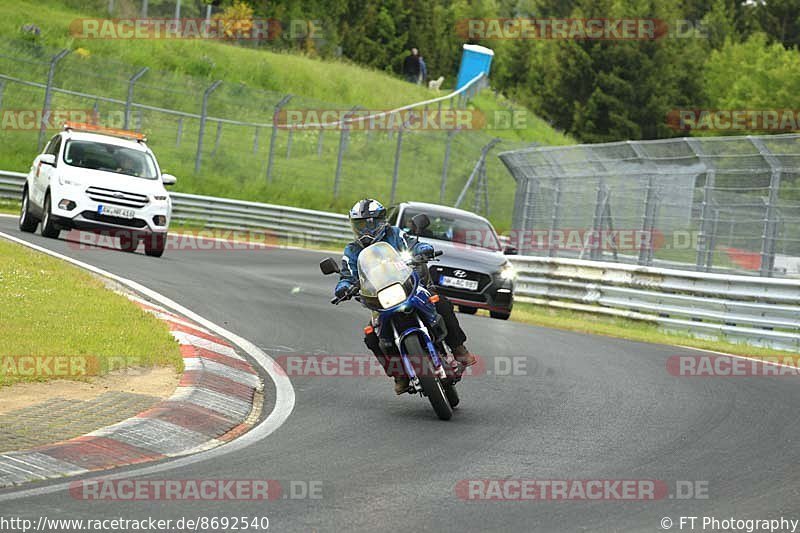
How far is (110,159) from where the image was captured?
21.3 meters

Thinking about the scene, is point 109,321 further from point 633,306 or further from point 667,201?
point 667,201

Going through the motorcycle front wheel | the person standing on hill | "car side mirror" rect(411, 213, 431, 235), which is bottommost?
the motorcycle front wheel

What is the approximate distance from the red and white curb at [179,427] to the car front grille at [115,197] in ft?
28.8

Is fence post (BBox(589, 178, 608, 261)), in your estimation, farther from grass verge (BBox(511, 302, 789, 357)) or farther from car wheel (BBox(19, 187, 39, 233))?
car wheel (BBox(19, 187, 39, 233))

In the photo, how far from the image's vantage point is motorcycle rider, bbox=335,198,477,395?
32.7 ft

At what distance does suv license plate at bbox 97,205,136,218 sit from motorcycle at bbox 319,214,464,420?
36.1ft

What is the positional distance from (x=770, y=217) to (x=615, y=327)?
10.4 feet

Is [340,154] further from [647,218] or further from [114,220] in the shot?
[114,220]

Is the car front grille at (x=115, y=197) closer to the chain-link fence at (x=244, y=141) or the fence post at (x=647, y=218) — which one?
the fence post at (x=647, y=218)

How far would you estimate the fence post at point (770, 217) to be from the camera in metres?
18.7

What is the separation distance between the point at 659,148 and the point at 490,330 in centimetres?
718

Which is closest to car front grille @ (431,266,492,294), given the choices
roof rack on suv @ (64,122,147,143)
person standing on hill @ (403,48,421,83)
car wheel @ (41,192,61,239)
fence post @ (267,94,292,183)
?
roof rack on suv @ (64,122,147,143)

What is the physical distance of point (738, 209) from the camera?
19875 mm

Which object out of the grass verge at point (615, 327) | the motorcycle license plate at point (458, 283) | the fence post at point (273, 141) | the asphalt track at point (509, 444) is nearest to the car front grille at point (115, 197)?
the motorcycle license plate at point (458, 283)
